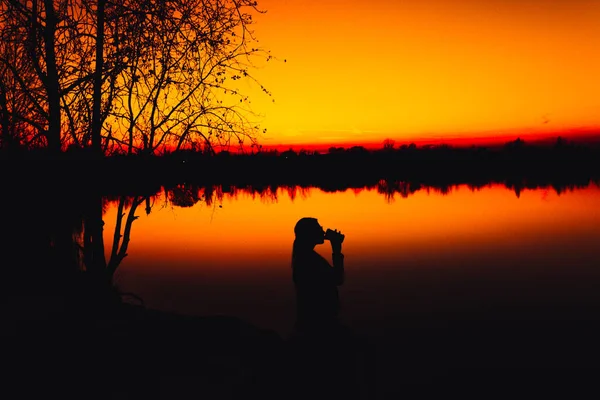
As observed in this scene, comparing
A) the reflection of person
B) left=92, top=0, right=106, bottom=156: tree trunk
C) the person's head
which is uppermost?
left=92, top=0, right=106, bottom=156: tree trunk

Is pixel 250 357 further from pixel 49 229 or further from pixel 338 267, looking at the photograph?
pixel 49 229

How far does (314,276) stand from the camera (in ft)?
35.8

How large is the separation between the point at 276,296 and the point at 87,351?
13189 mm

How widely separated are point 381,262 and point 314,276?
1590 cm

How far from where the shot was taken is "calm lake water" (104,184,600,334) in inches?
731

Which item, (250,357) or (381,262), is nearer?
(250,357)

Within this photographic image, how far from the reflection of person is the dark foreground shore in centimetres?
43

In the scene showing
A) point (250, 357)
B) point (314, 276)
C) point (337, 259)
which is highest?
point (337, 259)

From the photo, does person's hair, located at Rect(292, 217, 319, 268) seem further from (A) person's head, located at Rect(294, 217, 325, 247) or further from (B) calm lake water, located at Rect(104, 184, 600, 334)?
(B) calm lake water, located at Rect(104, 184, 600, 334)

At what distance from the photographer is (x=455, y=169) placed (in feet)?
465

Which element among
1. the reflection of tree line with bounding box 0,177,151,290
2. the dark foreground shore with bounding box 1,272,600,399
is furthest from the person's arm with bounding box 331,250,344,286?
the reflection of tree line with bounding box 0,177,151,290

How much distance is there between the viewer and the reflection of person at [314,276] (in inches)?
422

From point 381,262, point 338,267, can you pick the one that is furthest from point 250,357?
point 381,262

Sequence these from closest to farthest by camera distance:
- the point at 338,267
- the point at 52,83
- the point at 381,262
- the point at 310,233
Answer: the point at 52,83, the point at 310,233, the point at 338,267, the point at 381,262
